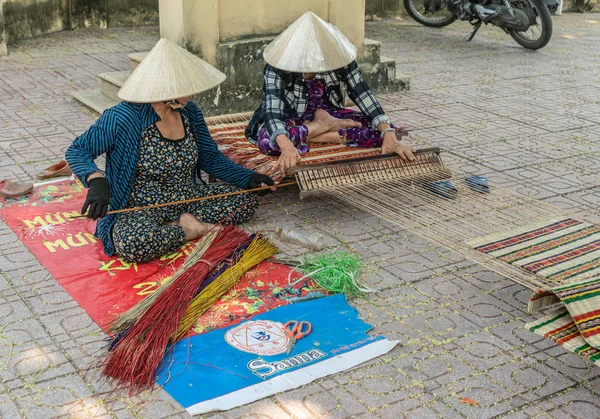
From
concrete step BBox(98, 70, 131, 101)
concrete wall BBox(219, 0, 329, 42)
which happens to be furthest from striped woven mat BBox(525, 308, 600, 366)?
concrete step BBox(98, 70, 131, 101)

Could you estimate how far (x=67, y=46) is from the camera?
8.28 metres

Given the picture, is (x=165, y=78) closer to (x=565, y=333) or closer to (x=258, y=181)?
(x=258, y=181)

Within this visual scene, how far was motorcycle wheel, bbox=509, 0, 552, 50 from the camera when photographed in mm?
8580

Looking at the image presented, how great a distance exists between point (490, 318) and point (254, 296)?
3.33ft

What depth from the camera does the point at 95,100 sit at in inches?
245

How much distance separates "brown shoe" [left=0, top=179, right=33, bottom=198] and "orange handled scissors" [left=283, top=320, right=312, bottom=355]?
6.68 ft

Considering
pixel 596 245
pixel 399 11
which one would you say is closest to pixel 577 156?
pixel 596 245

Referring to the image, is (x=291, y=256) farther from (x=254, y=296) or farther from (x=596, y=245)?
(x=596, y=245)

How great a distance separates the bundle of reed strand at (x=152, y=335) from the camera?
9.29ft

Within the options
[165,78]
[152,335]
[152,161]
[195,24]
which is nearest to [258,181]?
[152,161]

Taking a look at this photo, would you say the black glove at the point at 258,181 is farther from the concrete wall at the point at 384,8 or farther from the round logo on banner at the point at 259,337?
the concrete wall at the point at 384,8

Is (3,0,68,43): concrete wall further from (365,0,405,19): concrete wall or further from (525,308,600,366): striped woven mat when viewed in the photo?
(525,308,600,366): striped woven mat

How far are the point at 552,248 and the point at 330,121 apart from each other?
5.74 ft

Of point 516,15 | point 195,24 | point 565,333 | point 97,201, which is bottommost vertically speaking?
point 565,333
